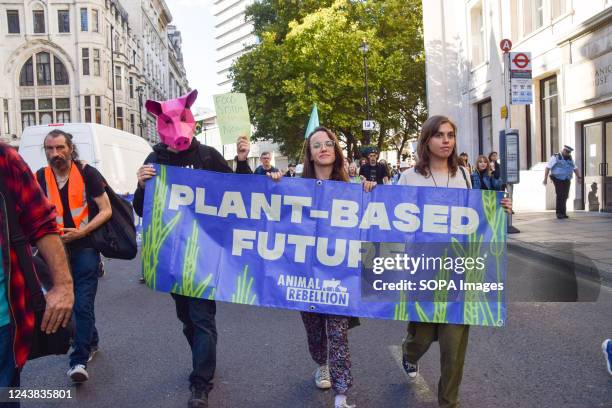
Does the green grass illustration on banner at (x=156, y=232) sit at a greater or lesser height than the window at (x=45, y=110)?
lesser

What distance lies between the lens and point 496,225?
3973 mm

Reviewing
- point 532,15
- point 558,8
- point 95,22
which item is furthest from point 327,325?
point 95,22

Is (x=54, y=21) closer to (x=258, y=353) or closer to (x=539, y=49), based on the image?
(x=539, y=49)

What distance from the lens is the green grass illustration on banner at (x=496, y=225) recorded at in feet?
12.9

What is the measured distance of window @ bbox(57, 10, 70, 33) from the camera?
52475 mm

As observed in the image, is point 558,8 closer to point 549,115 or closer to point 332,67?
point 549,115

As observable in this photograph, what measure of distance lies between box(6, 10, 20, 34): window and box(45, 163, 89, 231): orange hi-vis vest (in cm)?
5415

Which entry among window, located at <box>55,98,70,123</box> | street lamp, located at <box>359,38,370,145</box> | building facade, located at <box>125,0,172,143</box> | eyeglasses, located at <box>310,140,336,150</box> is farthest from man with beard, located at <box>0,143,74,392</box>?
building facade, located at <box>125,0,172,143</box>

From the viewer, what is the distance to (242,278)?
13.8ft

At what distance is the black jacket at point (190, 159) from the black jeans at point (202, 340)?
0.79 m

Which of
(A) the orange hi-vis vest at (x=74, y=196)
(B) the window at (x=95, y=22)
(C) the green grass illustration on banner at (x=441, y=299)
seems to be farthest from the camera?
(B) the window at (x=95, y=22)

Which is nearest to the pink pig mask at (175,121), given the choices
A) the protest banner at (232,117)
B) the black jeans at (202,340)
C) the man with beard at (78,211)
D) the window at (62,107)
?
the man with beard at (78,211)

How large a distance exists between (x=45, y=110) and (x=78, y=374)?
53187 mm

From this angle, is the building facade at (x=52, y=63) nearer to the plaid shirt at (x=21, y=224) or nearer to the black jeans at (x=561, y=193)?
the black jeans at (x=561, y=193)
